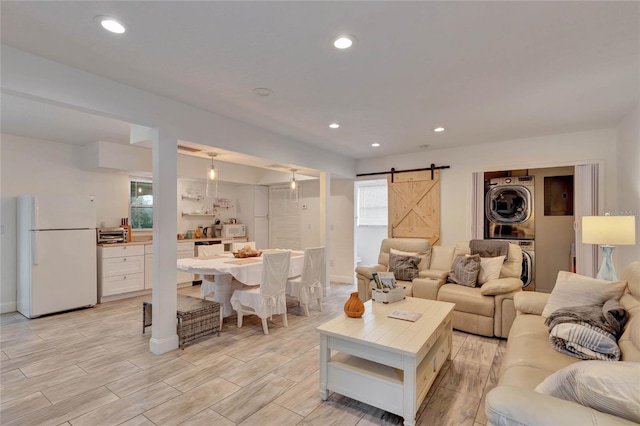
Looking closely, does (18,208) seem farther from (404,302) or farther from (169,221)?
(404,302)

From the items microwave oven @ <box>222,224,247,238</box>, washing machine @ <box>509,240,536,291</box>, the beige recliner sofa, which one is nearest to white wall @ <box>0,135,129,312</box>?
microwave oven @ <box>222,224,247,238</box>

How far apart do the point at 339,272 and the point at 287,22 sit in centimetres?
522

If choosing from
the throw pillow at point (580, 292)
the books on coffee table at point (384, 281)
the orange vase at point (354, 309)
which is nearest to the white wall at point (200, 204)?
the books on coffee table at point (384, 281)

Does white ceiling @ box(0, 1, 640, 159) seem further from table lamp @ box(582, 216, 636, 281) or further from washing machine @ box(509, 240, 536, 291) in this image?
washing machine @ box(509, 240, 536, 291)

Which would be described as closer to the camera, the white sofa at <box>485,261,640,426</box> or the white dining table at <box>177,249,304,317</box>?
the white sofa at <box>485,261,640,426</box>

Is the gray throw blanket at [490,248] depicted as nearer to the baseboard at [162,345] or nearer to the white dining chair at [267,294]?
the white dining chair at [267,294]

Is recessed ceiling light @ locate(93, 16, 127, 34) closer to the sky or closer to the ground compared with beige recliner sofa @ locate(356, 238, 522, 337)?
closer to the sky

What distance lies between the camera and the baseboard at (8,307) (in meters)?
4.29

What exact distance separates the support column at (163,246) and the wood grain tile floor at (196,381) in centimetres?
19

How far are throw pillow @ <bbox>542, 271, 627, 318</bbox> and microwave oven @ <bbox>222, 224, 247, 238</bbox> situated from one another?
18.9 ft

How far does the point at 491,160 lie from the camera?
493 cm

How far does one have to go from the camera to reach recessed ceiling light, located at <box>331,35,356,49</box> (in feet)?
6.52

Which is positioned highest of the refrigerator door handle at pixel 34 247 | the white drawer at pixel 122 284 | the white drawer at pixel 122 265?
the refrigerator door handle at pixel 34 247

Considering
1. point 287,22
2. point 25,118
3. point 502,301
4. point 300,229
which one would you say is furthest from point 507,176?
point 25,118
